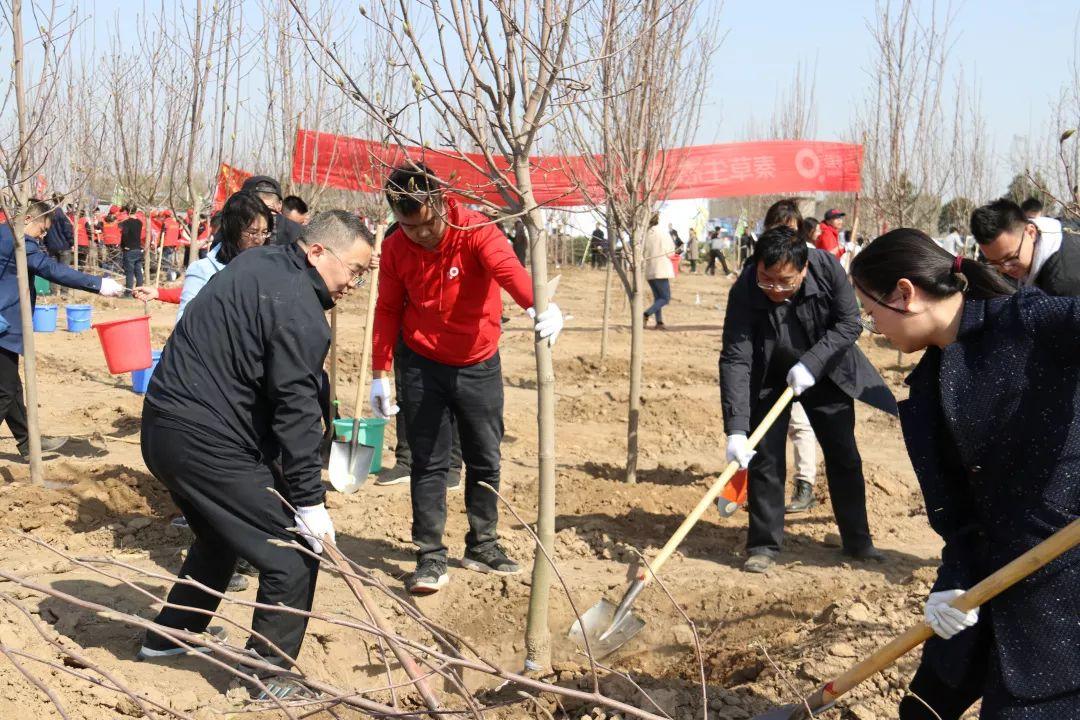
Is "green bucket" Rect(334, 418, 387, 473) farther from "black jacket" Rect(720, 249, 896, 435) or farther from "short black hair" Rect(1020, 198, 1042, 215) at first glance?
"short black hair" Rect(1020, 198, 1042, 215)

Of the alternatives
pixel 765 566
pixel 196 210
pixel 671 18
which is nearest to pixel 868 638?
pixel 765 566

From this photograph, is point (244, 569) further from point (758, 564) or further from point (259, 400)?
point (758, 564)

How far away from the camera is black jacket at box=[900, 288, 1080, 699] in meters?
2.08

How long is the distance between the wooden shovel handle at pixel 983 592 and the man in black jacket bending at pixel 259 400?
167cm

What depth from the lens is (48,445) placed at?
6.82 m

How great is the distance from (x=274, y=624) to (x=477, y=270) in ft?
5.73

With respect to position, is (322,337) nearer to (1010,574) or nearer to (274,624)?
(274,624)

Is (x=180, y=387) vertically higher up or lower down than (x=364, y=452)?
higher up

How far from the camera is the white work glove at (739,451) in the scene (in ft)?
14.3

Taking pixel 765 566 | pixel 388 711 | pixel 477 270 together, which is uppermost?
pixel 477 270

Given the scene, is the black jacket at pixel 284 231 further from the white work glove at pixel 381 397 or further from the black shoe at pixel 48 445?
the black shoe at pixel 48 445

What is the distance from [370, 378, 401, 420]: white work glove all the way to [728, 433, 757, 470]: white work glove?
1.64 metres

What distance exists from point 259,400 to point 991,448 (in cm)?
230

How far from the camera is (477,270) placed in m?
4.39
